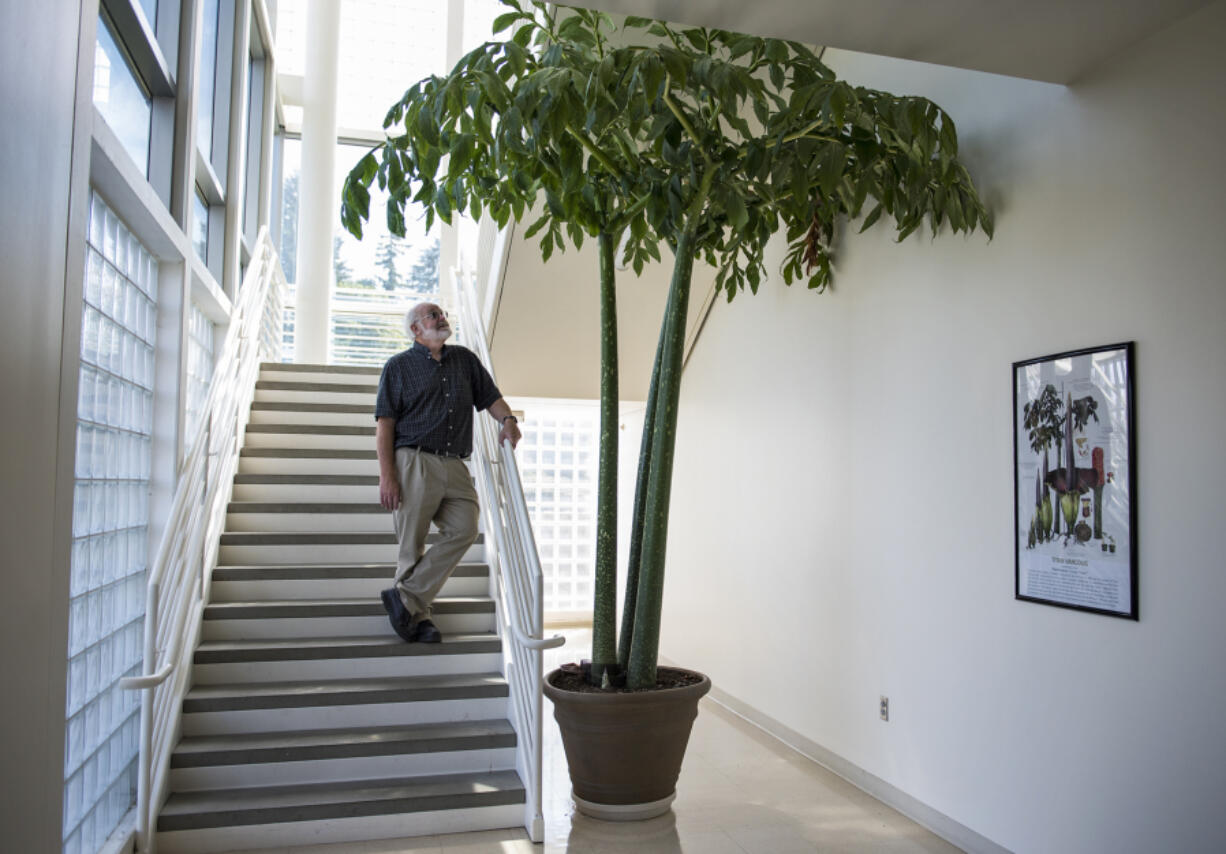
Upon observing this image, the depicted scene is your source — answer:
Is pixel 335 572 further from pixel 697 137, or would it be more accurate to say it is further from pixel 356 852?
pixel 697 137

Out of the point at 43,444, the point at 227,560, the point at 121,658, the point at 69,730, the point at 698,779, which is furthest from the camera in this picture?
the point at 227,560

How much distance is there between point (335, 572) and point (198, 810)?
1349 millimetres

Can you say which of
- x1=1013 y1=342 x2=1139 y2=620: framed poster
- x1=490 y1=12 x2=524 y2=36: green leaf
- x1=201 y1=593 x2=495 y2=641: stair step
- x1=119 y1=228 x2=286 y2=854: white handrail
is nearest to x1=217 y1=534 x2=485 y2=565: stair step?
x1=119 y1=228 x2=286 y2=854: white handrail

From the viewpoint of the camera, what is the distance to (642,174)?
12.1 ft

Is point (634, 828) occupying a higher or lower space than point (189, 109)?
lower

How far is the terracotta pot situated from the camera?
360 centimetres

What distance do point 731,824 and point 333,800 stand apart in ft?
4.96

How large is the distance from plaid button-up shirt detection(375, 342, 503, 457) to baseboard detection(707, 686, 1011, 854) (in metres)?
2.23

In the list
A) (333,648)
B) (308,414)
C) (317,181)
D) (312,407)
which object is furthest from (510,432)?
(317,181)

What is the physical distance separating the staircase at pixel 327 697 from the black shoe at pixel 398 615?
73 mm

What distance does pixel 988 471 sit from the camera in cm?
341

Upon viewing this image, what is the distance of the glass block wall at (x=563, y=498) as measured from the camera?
836cm

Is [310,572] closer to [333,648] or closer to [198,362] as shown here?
[333,648]

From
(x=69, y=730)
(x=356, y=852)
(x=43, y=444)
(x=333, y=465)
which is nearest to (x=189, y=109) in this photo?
(x=333, y=465)
